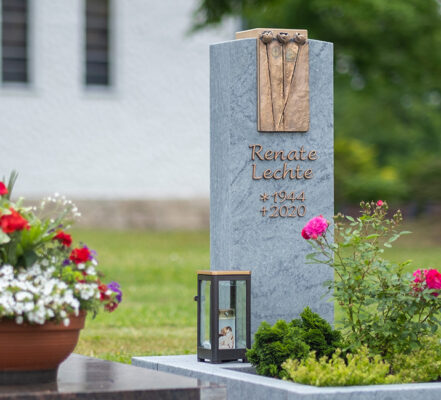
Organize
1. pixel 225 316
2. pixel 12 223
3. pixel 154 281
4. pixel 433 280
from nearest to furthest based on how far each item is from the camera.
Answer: pixel 12 223 < pixel 433 280 < pixel 225 316 < pixel 154 281

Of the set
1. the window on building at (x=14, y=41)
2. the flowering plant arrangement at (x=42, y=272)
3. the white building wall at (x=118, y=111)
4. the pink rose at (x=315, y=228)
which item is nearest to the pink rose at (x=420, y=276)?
the pink rose at (x=315, y=228)

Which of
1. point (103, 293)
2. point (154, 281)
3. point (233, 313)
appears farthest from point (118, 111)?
point (103, 293)

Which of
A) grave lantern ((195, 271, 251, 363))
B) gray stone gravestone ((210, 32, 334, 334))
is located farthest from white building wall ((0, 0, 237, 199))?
grave lantern ((195, 271, 251, 363))

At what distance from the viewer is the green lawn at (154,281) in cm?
1089

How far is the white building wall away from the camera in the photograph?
27.6 meters

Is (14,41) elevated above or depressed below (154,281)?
above

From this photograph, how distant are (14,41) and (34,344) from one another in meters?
22.7

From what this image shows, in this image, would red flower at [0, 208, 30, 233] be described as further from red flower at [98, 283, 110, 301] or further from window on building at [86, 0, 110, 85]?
window on building at [86, 0, 110, 85]

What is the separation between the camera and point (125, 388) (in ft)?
19.0

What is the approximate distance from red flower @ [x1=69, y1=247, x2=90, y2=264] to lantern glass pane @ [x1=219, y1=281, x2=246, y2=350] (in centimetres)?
193

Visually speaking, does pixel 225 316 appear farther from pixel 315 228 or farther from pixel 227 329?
pixel 315 228

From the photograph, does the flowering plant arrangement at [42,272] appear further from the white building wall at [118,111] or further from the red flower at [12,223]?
the white building wall at [118,111]

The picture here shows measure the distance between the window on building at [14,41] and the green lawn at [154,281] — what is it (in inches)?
194

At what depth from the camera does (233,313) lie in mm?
7836
